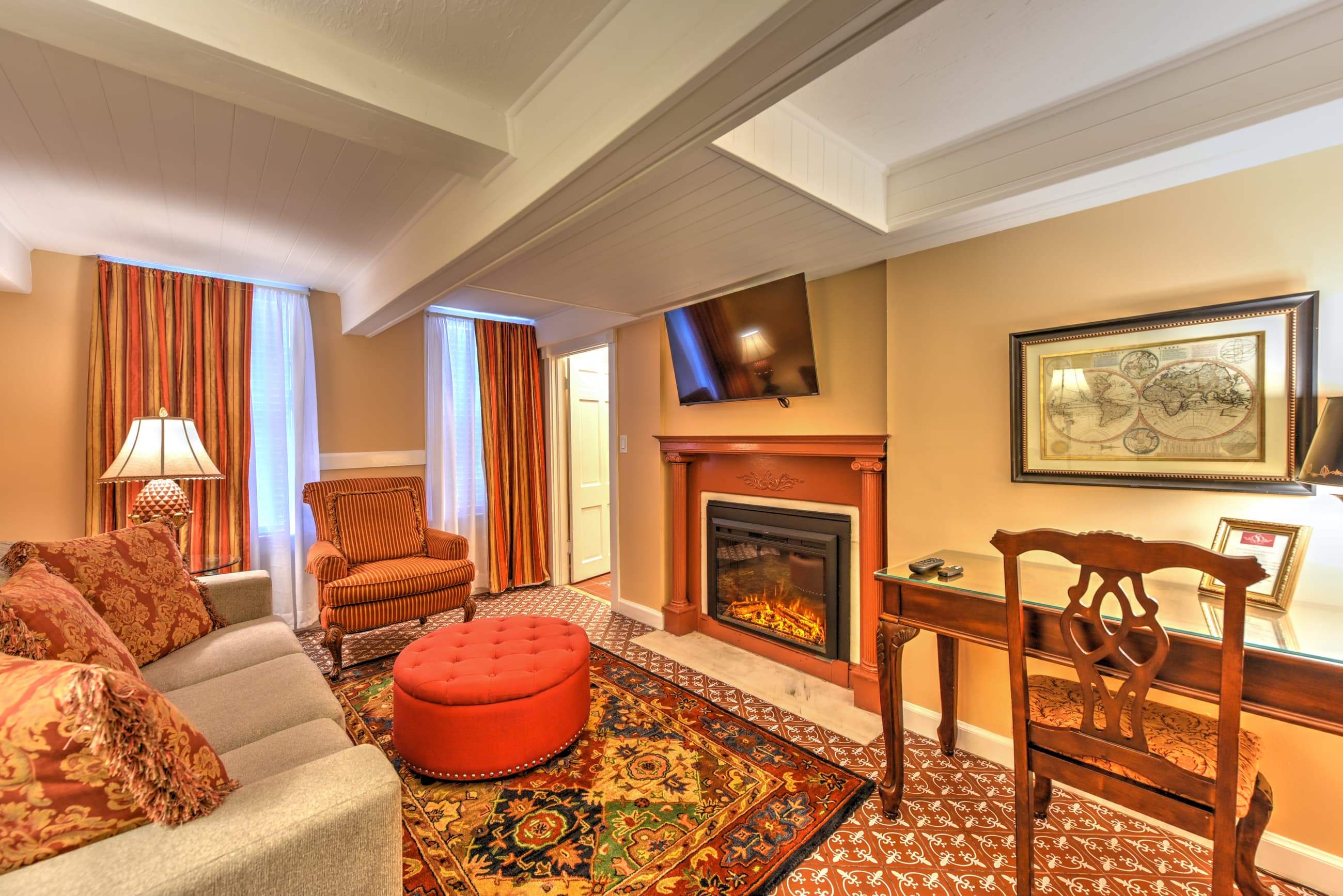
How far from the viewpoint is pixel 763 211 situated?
193 cm

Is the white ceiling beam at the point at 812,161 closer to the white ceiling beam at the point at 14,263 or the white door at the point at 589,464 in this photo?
the white door at the point at 589,464

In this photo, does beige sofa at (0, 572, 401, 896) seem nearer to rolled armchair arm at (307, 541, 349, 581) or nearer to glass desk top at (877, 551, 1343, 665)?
rolled armchair arm at (307, 541, 349, 581)

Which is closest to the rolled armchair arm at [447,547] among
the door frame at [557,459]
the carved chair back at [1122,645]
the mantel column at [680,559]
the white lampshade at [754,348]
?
the door frame at [557,459]

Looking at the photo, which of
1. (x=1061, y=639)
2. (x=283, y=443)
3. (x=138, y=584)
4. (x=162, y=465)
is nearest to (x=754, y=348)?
(x=1061, y=639)

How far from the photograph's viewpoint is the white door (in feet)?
15.4

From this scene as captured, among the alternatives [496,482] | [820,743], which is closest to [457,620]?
[496,482]

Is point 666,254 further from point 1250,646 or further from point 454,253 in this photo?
point 1250,646

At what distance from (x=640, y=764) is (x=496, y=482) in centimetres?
A: 278

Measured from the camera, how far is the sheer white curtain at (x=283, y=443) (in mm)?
3459

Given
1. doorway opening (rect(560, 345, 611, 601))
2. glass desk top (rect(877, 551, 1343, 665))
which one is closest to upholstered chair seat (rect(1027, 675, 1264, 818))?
glass desk top (rect(877, 551, 1343, 665))

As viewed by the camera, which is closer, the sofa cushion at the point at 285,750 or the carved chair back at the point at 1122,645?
the carved chair back at the point at 1122,645

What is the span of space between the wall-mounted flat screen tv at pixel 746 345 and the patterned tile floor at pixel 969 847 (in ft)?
5.52

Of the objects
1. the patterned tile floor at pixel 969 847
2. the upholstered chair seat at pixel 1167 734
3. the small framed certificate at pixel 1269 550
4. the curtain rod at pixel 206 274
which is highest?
the curtain rod at pixel 206 274

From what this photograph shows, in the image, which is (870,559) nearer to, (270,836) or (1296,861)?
(1296,861)
